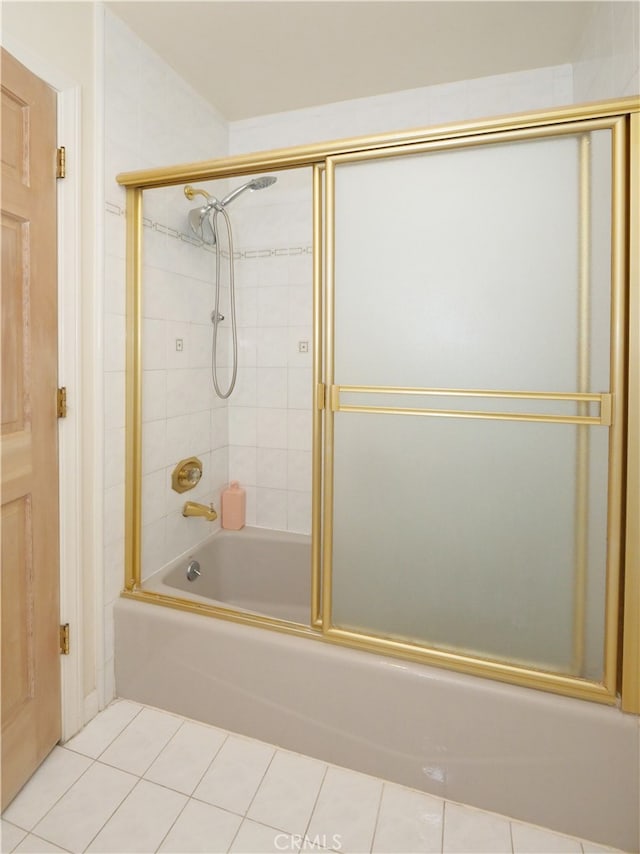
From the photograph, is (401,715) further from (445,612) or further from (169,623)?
(169,623)

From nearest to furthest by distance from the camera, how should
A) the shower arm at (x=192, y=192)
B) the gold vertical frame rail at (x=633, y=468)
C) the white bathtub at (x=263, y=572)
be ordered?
the gold vertical frame rail at (x=633, y=468) < the shower arm at (x=192, y=192) < the white bathtub at (x=263, y=572)

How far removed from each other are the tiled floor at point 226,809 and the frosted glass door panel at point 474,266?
1.14 meters

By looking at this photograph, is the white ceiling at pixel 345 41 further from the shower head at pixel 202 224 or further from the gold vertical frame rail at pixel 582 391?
the gold vertical frame rail at pixel 582 391

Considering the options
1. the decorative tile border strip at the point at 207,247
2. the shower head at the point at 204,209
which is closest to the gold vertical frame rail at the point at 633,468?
the shower head at the point at 204,209

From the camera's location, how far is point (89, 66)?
1479mm

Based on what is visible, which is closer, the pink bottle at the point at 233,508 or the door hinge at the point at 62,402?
the door hinge at the point at 62,402

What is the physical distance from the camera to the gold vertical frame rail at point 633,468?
1.10m

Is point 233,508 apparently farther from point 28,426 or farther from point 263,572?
point 28,426

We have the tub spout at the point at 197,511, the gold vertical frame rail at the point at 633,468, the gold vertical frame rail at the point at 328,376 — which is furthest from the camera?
the tub spout at the point at 197,511

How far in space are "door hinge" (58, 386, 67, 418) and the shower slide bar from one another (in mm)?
769

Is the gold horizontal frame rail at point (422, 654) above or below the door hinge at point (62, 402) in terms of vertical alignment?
below


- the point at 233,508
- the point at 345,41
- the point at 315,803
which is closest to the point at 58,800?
the point at 315,803

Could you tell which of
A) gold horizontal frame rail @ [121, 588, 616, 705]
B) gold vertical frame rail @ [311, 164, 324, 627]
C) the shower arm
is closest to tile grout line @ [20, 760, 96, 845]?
→ gold horizontal frame rail @ [121, 588, 616, 705]

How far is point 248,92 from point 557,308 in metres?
1.71
